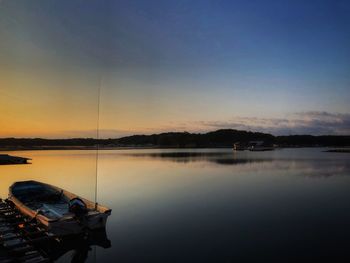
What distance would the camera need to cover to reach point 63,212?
16.5m

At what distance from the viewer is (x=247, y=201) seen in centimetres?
2352

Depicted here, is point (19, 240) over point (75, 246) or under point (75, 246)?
over

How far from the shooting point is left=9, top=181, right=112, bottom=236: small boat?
13500 millimetres

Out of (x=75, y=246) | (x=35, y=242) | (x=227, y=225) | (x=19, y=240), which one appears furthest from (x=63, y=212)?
(x=227, y=225)

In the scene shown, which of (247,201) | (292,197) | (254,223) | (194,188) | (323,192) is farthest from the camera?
(194,188)

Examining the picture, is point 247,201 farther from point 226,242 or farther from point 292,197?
point 226,242

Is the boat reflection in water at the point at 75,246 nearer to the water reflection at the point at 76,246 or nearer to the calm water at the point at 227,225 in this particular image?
the water reflection at the point at 76,246

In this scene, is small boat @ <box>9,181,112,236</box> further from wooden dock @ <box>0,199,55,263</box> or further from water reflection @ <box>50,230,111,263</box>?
water reflection @ <box>50,230,111,263</box>

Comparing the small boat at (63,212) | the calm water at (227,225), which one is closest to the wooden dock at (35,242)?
the small boat at (63,212)

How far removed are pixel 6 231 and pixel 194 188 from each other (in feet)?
65.5

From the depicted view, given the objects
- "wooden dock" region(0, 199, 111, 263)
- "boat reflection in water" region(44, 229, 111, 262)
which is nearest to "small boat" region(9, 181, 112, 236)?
"wooden dock" region(0, 199, 111, 263)

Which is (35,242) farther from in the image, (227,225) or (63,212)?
(227,225)

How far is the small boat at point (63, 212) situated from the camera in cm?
1350

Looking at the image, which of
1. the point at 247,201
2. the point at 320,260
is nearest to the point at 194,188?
the point at 247,201
